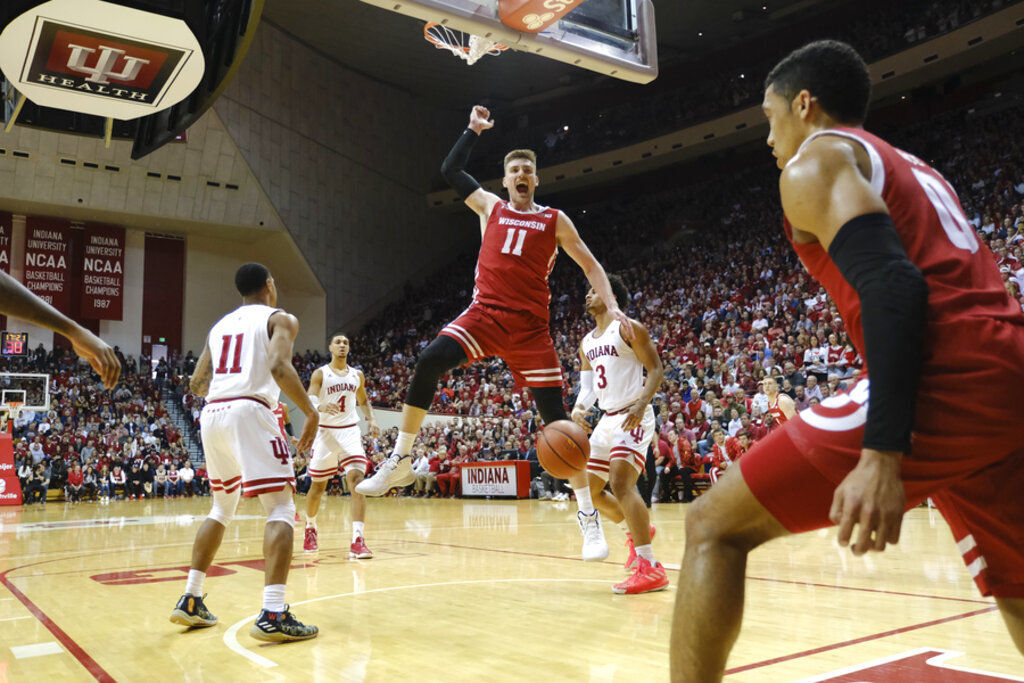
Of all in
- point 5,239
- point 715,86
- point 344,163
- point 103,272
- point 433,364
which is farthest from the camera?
point 344,163

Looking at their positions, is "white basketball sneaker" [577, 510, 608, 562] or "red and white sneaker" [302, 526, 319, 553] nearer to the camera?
"white basketball sneaker" [577, 510, 608, 562]

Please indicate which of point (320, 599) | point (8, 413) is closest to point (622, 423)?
point (320, 599)

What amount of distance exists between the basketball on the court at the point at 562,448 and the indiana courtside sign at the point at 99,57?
11646mm

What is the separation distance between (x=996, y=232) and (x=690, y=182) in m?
14.4

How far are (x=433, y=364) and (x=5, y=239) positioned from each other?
92.5ft

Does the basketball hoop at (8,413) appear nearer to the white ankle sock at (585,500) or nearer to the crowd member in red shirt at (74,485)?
the crowd member in red shirt at (74,485)

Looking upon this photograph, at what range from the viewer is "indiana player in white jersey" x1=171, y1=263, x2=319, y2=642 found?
442 cm

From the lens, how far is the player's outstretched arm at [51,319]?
2543mm

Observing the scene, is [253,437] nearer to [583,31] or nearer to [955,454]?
[955,454]

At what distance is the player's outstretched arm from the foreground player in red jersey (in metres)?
1.91

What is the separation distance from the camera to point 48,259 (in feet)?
92.5

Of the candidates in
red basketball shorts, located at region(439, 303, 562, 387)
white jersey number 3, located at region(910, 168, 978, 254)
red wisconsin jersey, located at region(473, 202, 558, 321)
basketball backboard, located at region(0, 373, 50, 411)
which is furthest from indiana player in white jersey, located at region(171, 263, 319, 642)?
basketball backboard, located at region(0, 373, 50, 411)

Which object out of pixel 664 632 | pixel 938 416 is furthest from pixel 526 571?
pixel 938 416

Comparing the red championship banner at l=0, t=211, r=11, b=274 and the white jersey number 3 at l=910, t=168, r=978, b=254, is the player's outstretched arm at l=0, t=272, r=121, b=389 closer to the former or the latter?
the white jersey number 3 at l=910, t=168, r=978, b=254
